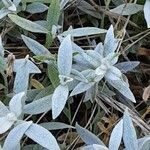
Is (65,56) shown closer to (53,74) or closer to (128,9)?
(53,74)

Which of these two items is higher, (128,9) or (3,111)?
(128,9)

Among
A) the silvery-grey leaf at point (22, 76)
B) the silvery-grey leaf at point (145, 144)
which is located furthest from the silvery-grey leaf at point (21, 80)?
the silvery-grey leaf at point (145, 144)

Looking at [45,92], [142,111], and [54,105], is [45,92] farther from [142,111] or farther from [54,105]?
[142,111]

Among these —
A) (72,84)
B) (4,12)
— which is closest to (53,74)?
(72,84)

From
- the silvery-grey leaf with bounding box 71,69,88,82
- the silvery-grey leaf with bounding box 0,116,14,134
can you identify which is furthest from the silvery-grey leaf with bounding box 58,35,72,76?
the silvery-grey leaf with bounding box 0,116,14,134

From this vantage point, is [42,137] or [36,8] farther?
[36,8]

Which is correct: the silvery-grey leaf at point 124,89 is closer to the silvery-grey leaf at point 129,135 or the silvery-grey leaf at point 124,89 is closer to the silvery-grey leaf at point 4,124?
the silvery-grey leaf at point 129,135
